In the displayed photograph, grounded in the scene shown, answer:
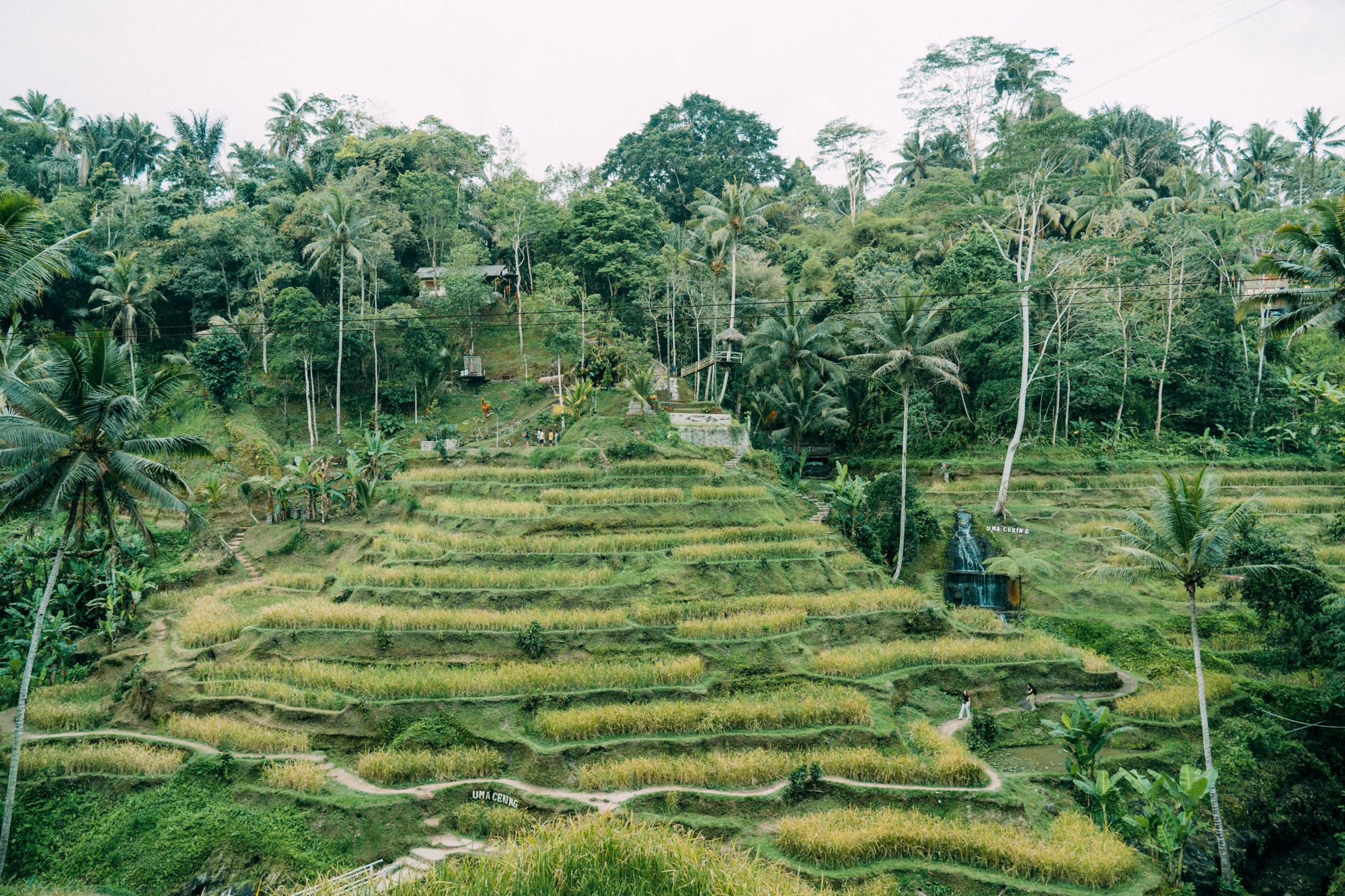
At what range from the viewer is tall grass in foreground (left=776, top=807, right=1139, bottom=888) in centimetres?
1172

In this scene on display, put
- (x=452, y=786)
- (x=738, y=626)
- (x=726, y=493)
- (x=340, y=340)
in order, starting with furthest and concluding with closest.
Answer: (x=340, y=340) < (x=726, y=493) < (x=738, y=626) < (x=452, y=786)

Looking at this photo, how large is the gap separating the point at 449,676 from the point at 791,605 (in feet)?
29.9

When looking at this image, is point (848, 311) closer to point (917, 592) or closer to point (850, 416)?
point (850, 416)

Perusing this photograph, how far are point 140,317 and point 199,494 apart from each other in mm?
12654

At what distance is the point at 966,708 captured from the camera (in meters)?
16.7

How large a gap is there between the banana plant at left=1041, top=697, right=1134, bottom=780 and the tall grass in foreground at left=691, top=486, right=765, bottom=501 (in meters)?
11.7

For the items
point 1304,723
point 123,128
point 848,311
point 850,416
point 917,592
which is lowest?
point 1304,723

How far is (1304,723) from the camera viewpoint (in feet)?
53.1

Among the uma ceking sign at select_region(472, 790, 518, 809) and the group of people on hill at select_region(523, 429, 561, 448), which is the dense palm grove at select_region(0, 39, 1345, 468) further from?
the uma ceking sign at select_region(472, 790, 518, 809)

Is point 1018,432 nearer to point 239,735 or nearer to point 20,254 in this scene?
point 239,735

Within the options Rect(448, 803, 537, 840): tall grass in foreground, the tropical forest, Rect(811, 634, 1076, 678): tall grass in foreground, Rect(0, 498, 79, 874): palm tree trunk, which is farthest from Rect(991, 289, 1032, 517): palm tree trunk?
Rect(0, 498, 79, 874): palm tree trunk

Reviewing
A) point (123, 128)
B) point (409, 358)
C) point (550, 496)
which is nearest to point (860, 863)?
point (550, 496)

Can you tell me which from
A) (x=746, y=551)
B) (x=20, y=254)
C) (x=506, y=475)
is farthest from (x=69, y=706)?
(x=746, y=551)

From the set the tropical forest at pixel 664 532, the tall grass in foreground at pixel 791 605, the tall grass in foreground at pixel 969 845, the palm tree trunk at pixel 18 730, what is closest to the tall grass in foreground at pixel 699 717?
the tropical forest at pixel 664 532
